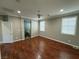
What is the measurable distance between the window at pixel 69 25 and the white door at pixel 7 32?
176 inches

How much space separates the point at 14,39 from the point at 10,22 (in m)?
1.57

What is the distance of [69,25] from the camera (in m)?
4.14

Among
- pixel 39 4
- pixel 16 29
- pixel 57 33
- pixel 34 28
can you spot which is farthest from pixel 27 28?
pixel 39 4

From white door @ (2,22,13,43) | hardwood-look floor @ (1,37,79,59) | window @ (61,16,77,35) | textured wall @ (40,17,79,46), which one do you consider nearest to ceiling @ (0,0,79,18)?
window @ (61,16,77,35)

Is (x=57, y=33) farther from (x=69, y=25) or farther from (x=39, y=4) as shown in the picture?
(x=39, y=4)

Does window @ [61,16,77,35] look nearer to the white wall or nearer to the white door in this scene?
the white wall

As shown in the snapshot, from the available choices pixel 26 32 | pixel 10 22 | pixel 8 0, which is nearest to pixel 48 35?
pixel 26 32

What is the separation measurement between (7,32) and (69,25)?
16.5ft

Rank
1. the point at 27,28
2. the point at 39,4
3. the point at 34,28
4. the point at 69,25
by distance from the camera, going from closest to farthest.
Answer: the point at 39,4 < the point at 69,25 < the point at 27,28 < the point at 34,28

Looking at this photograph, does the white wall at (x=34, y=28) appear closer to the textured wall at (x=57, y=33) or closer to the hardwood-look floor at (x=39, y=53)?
the textured wall at (x=57, y=33)

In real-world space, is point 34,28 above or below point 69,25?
below

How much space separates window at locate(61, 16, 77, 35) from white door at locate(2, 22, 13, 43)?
176 inches

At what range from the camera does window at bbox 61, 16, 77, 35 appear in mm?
3795

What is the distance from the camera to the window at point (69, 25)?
379cm
